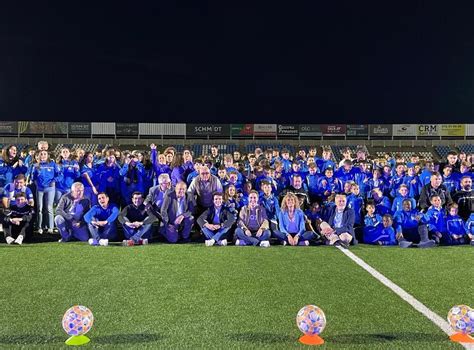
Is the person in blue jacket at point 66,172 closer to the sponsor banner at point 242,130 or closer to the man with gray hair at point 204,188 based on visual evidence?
the man with gray hair at point 204,188

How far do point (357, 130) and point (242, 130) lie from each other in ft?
27.2

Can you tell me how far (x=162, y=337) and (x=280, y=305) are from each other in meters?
1.40

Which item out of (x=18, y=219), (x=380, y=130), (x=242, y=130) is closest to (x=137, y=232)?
(x=18, y=219)

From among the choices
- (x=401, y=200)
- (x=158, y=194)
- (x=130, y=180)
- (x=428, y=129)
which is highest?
(x=428, y=129)

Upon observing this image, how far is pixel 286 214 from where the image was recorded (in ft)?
28.9

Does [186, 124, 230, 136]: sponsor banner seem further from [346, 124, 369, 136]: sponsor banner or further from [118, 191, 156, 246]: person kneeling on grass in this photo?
[118, 191, 156, 246]: person kneeling on grass

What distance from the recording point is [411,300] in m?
5.00

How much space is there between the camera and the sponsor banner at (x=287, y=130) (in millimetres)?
34969

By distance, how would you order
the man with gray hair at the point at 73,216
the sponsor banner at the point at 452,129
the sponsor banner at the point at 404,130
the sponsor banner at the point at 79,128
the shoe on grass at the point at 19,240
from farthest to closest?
the sponsor banner at the point at 452,129 → the sponsor banner at the point at 404,130 → the sponsor banner at the point at 79,128 → the man with gray hair at the point at 73,216 → the shoe on grass at the point at 19,240

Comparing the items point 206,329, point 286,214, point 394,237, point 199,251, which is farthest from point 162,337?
point 394,237

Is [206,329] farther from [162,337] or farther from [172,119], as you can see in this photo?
[172,119]

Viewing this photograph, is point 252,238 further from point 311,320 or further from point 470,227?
point 311,320

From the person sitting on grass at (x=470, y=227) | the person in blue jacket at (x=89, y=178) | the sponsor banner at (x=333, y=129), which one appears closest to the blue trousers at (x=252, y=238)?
the person in blue jacket at (x=89, y=178)

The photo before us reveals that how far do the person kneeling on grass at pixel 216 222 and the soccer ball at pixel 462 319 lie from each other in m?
5.32
